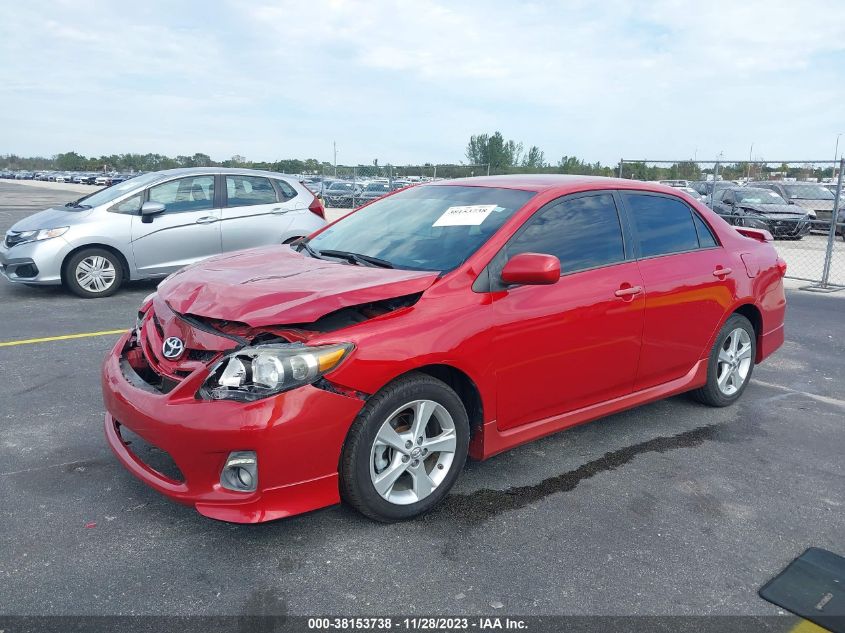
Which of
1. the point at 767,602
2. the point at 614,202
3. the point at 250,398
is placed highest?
the point at 614,202

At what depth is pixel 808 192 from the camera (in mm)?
17094

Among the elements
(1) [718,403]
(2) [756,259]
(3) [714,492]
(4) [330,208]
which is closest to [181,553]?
(3) [714,492]

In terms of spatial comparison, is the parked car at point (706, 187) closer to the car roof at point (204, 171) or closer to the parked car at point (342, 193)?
the car roof at point (204, 171)

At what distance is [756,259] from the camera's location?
4.92m

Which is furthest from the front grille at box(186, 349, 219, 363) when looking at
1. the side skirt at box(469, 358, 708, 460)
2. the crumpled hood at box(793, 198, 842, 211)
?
the crumpled hood at box(793, 198, 842, 211)

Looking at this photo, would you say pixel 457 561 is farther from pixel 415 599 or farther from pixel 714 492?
pixel 714 492

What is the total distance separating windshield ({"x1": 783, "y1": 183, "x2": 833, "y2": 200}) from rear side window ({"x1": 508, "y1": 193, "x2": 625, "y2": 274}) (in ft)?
47.0

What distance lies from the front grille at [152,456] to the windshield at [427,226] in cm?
145

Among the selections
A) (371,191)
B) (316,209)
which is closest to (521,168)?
(371,191)

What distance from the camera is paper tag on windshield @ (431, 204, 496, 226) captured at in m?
3.77

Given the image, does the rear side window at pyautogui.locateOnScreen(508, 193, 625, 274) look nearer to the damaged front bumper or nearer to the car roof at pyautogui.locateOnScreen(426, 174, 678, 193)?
the car roof at pyautogui.locateOnScreen(426, 174, 678, 193)

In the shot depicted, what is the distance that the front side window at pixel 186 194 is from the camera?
866 cm

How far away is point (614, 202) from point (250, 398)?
8.21ft

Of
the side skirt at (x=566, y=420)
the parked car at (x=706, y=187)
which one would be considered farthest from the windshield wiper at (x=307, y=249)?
the parked car at (x=706, y=187)
